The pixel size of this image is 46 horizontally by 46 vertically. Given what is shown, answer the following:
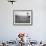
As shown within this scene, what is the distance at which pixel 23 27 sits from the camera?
465cm

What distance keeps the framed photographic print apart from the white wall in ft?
0.39

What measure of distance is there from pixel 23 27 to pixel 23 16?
405 millimetres

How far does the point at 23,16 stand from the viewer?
15.2 feet

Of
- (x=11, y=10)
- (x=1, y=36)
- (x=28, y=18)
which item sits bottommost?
(x=1, y=36)

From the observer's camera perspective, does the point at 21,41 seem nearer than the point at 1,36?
Yes

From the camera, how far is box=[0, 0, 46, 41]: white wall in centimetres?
462

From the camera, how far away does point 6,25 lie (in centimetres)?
467

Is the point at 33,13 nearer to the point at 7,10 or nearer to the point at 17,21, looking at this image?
the point at 17,21

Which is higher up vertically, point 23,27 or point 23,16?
point 23,16

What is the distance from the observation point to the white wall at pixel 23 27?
15.1ft

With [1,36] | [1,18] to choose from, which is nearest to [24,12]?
[1,18]

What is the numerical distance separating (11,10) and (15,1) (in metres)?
0.36

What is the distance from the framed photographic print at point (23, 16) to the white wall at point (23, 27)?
119 mm

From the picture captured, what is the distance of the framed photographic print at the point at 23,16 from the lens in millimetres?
4617
